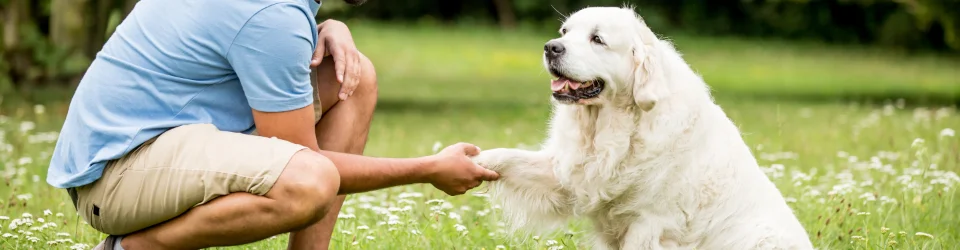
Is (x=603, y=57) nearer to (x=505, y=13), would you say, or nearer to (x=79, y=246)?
(x=79, y=246)

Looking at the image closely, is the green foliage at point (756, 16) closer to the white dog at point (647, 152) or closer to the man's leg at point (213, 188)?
the white dog at point (647, 152)

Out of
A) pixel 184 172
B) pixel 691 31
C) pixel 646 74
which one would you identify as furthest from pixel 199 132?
pixel 691 31

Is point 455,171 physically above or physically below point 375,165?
below

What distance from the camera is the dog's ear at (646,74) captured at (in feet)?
12.6

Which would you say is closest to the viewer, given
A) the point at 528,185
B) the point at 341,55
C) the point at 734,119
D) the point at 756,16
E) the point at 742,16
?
the point at 341,55

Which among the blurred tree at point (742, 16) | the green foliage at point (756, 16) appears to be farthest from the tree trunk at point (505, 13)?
the green foliage at point (756, 16)

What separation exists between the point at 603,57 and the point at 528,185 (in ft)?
2.06

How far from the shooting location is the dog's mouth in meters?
3.89

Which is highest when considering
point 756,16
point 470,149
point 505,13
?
point 470,149

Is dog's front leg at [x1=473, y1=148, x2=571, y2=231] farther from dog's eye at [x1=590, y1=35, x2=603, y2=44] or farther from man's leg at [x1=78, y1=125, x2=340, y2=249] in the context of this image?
man's leg at [x1=78, y1=125, x2=340, y2=249]

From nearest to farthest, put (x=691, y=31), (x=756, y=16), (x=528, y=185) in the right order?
(x=528, y=185), (x=691, y=31), (x=756, y=16)

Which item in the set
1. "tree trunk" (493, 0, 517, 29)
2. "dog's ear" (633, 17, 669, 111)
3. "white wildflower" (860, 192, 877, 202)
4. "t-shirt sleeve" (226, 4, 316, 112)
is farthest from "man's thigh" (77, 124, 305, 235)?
"tree trunk" (493, 0, 517, 29)

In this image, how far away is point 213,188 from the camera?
3.28 m

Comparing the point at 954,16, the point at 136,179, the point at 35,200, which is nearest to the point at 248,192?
the point at 136,179
